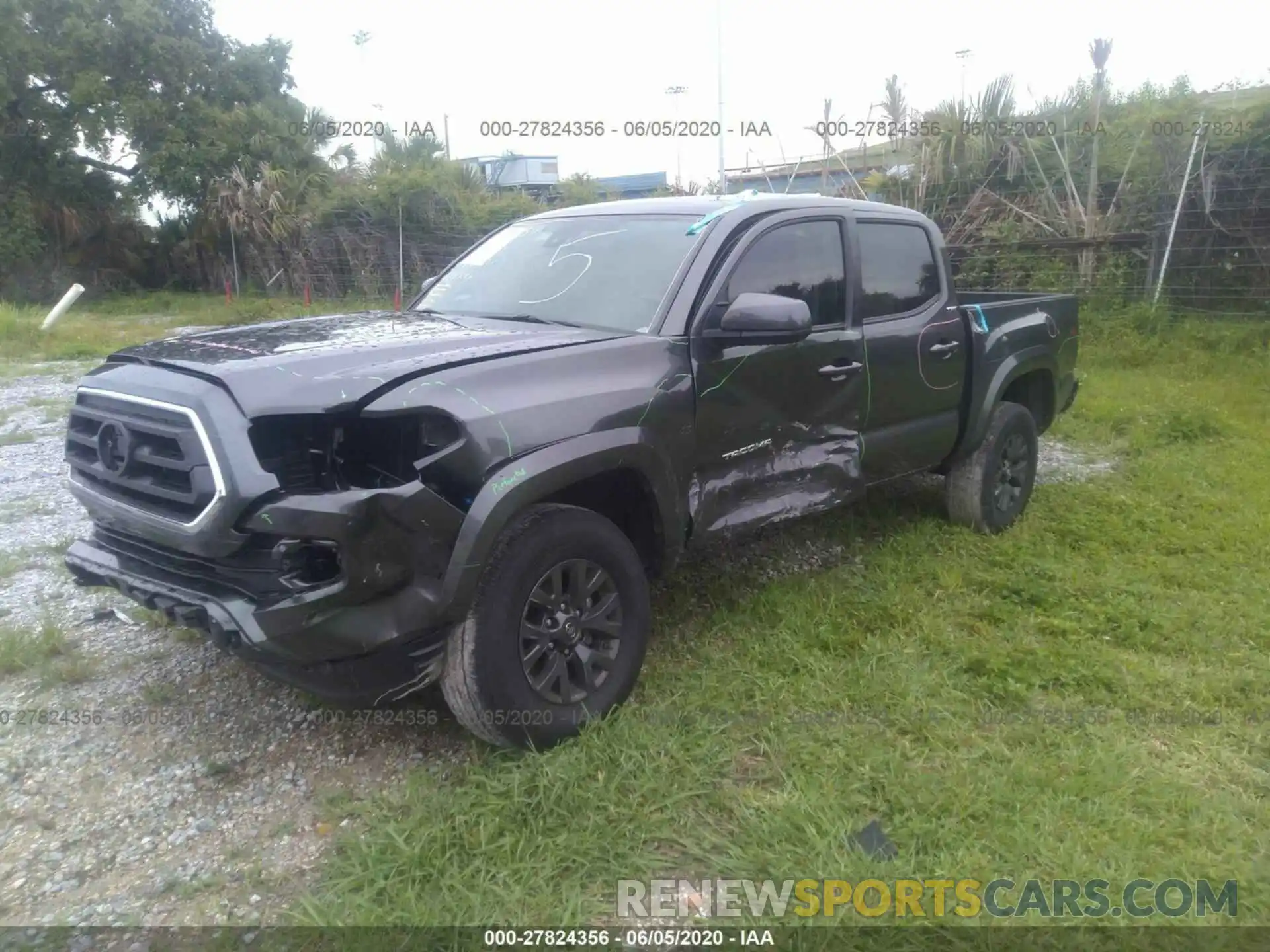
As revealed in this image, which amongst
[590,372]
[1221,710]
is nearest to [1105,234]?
[1221,710]

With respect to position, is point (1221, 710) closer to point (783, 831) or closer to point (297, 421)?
point (783, 831)

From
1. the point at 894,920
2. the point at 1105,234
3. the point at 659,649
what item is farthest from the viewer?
the point at 1105,234

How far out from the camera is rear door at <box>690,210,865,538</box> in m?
3.60

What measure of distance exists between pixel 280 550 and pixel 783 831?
161cm

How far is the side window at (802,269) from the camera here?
3.92 meters

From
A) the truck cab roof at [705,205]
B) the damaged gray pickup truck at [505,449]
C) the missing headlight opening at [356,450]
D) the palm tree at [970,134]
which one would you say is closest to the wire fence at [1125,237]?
the palm tree at [970,134]

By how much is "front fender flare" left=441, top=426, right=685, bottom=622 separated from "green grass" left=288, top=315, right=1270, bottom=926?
64cm

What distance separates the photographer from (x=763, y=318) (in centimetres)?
339

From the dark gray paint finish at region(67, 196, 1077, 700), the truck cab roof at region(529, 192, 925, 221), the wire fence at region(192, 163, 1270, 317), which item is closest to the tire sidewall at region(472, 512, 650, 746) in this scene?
the dark gray paint finish at region(67, 196, 1077, 700)

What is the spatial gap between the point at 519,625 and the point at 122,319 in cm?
1981

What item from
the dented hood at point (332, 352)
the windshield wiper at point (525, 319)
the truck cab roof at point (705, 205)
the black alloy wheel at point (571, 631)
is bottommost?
the black alloy wheel at point (571, 631)

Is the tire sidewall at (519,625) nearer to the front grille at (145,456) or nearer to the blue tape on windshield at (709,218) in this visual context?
the front grille at (145,456)

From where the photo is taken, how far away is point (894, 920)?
2451mm

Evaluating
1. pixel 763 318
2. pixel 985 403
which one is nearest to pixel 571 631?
pixel 763 318
